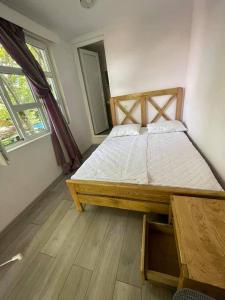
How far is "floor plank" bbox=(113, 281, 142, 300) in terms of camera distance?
3.16 feet

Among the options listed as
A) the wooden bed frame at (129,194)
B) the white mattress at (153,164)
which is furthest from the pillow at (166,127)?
the wooden bed frame at (129,194)

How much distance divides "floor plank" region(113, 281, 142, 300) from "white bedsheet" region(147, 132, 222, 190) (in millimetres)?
793

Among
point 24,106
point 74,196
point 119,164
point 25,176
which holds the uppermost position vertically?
point 24,106

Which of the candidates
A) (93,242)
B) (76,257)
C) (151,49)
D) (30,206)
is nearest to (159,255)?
(93,242)

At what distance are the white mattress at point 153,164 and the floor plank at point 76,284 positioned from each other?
0.78 metres

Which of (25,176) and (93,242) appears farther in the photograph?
(25,176)

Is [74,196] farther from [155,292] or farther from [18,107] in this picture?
[18,107]

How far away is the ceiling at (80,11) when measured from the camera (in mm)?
1774

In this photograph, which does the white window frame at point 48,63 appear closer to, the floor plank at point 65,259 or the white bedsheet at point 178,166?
the white bedsheet at point 178,166

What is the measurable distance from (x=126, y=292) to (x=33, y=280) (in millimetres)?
783

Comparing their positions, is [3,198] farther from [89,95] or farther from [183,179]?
[89,95]

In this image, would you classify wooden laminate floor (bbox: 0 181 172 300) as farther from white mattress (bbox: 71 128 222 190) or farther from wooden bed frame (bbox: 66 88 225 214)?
white mattress (bbox: 71 128 222 190)

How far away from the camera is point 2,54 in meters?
1.70

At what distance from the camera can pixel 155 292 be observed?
3.18ft
